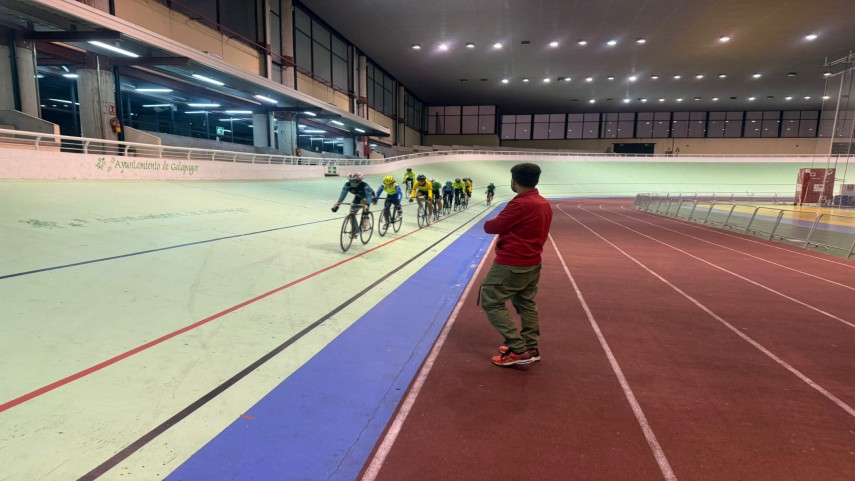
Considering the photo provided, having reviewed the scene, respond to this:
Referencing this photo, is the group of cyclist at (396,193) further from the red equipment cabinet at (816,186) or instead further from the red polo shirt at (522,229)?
the red equipment cabinet at (816,186)

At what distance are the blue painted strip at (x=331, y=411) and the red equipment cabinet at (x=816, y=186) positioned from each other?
1101 inches

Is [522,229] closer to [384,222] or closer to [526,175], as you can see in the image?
[526,175]

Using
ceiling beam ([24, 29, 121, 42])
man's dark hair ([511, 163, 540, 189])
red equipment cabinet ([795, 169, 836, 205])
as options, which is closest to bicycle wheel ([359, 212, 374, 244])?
man's dark hair ([511, 163, 540, 189])

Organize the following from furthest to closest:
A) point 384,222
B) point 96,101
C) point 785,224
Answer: point 96,101 → point 785,224 → point 384,222

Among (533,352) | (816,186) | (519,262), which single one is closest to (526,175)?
(519,262)

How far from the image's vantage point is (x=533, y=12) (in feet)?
75.6

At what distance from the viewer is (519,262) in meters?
3.53

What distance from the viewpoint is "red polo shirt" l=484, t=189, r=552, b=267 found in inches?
135

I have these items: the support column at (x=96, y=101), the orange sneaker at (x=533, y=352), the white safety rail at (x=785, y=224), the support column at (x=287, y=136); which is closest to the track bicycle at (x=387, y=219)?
the orange sneaker at (x=533, y=352)

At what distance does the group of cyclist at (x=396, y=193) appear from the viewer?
341 inches

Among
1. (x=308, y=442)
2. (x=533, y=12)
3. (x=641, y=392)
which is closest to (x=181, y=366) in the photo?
(x=308, y=442)

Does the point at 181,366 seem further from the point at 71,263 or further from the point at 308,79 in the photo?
the point at 308,79

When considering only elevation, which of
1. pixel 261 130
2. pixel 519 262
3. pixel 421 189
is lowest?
pixel 519 262

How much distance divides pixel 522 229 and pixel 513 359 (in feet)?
3.98
